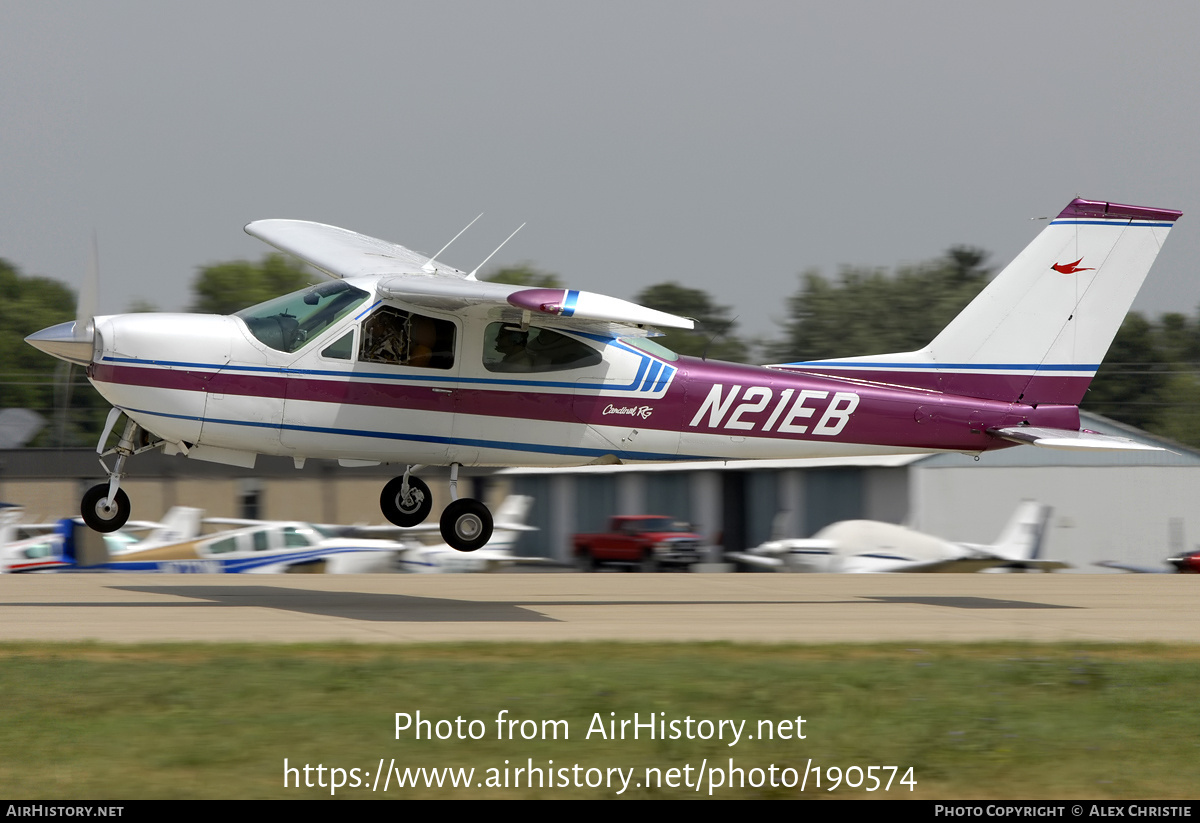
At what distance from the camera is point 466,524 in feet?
45.5

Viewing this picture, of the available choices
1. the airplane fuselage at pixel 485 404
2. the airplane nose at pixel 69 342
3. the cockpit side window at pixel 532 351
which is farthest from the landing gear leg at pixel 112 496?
the cockpit side window at pixel 532 351

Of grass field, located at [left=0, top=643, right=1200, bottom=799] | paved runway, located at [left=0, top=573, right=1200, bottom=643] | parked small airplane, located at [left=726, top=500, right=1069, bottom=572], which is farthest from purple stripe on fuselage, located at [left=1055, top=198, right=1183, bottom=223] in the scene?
parked small airplane, located at [left=726, top=500, right=1069, bottom=572]

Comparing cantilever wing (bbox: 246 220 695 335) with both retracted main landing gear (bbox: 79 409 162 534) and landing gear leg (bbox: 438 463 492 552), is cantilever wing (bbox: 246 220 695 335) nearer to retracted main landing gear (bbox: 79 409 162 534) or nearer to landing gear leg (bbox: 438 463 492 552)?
landing gear leg (bbox: 438 463 492 552)

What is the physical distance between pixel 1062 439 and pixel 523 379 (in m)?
5.63

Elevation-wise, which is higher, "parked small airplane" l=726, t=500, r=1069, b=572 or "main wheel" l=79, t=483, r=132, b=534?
"main wheel" l=79, t=483, r=132, b=534

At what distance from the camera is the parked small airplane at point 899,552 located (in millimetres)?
25922

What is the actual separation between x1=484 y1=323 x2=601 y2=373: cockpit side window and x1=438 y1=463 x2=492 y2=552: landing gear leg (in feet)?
4.49

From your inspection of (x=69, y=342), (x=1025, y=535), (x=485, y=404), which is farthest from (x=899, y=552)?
(x=69, y=342)

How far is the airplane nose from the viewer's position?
12.3 m

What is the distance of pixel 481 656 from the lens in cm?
1079

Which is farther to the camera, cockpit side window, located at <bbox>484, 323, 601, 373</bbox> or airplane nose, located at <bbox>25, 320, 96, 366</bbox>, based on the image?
cockpit side window, located at <bbox>484, 323, 601, 373</bbox>

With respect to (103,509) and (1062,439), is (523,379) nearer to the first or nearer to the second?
(103,509)

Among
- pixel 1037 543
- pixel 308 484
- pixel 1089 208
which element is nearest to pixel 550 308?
pixel 1089 208

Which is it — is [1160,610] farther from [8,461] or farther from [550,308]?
[8,461]
